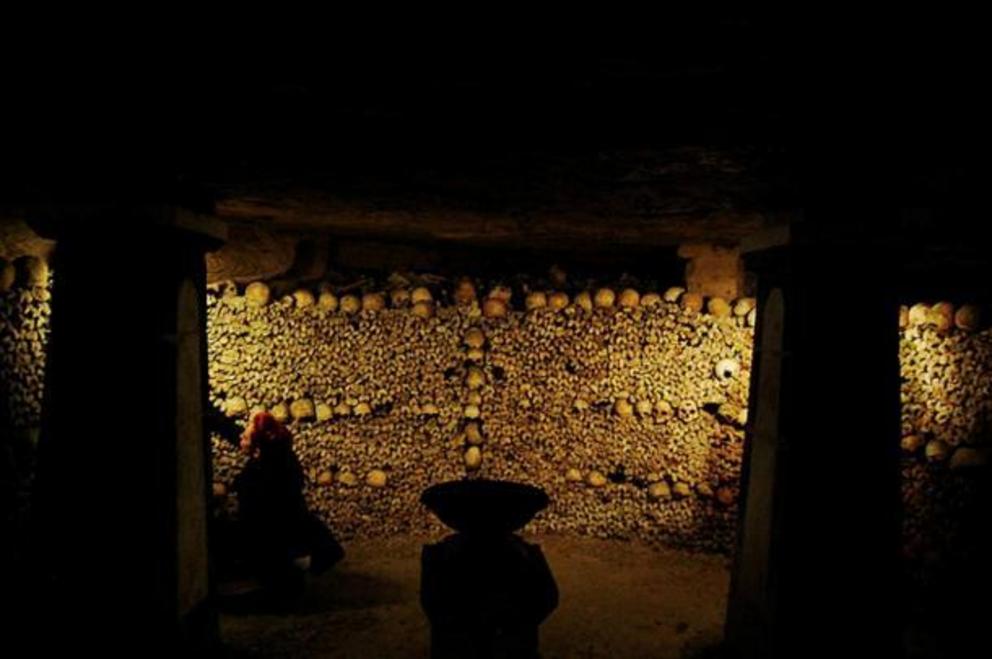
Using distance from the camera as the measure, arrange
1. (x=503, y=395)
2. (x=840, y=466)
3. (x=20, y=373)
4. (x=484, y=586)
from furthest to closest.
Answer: (x=503, y=395) < (x=20, y=373) < (x=484, y=586) < (x=840, y=466)

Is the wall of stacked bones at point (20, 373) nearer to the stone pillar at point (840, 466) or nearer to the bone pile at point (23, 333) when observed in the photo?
the bone pile at point (23, 333)

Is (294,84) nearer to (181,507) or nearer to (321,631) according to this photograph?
(181,507)

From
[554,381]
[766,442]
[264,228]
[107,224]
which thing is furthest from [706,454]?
[107,224]

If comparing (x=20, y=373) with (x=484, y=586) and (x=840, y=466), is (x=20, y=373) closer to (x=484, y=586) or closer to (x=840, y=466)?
(x=484, y=586)

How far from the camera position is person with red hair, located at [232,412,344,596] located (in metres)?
3.96

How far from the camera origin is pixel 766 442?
9.98 feet

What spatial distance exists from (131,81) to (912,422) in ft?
13.5

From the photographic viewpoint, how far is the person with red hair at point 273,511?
396cm

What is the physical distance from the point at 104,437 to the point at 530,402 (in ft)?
10.5

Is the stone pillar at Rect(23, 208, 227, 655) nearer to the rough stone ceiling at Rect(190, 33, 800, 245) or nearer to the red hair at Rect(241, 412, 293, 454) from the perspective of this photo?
the rough stone ceiling at Rect(190, 33, 800, 245)

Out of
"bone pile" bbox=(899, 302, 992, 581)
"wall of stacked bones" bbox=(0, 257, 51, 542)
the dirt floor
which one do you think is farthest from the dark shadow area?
"bone pile" bbox=(899, 302, 992, 581)

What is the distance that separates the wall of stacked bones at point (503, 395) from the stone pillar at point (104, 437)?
2183 mm

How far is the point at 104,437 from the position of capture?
8.34 feet

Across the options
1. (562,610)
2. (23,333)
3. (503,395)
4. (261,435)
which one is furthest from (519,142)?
(503,395)
